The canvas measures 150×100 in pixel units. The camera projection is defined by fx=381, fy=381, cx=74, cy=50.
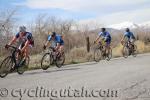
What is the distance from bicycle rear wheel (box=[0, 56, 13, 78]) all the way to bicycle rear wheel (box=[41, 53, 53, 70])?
281cm

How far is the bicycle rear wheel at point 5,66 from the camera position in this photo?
14125 mm

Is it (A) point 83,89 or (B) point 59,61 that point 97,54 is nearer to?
(B) point 59,61

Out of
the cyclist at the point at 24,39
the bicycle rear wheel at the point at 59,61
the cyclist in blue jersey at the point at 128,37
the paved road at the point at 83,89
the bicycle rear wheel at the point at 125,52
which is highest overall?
the cyclist at the point at 24,39

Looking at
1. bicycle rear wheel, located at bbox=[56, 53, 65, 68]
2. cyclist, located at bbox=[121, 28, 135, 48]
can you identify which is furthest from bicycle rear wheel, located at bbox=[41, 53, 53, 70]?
cyclist, located at bbox=[121, 28, 135, 48]

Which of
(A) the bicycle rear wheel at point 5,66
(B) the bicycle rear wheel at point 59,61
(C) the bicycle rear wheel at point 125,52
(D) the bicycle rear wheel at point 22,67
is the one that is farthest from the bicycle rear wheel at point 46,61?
(C) the bicycle rear wheel at point 125,52

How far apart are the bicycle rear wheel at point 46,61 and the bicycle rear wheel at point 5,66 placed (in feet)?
9.21

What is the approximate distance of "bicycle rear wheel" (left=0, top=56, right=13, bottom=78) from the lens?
1412 centimetres

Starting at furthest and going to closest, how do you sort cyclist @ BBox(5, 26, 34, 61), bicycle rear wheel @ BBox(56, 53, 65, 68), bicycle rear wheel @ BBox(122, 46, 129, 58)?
bicycle rear wheel @ BBox(122, 46, 129, 58)
bicycle rear wheel @ BBox(56, 53, 65, 68)
cyclist @ BBox(5, 26, 34, 61)

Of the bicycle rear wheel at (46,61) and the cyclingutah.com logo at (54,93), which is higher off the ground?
the cyclingutah.com logo at (54,93)

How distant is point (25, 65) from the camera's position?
15.4 meters

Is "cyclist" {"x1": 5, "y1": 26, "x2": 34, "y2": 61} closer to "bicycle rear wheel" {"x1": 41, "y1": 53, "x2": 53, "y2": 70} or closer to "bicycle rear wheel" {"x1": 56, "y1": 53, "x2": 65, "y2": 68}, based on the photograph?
"bicycle rear wheel" {"x1": 41, "y1": 53, "x2": 53, "y2": 70}

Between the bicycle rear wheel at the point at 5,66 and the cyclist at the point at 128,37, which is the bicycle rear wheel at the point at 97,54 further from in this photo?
the bicycle rear wheel at the point at 5,66

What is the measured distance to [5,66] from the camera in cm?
1429

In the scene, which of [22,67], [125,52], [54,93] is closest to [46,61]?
[22,67]
